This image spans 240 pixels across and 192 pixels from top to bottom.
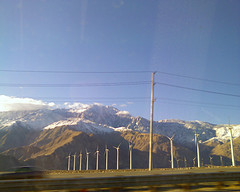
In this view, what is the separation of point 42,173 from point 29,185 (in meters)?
11.3

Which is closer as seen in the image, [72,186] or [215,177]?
[72,186]

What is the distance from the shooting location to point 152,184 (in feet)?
39.0

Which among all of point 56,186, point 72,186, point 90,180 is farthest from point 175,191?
point 56,186

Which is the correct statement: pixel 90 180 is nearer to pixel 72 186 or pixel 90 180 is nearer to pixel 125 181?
pixel 72 186

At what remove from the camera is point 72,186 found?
11172 mm

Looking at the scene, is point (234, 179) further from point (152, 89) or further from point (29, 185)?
point (152, 89)

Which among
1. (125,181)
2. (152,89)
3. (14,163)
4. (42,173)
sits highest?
(152,89)

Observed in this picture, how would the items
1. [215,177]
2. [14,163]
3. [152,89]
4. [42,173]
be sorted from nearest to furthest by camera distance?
1. [215,177]
2. [42,173]
3. [152,89]
4. [14,163]

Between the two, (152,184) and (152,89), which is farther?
(152,89)

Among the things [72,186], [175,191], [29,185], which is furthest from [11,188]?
[175,191]

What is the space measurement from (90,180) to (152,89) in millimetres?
25959

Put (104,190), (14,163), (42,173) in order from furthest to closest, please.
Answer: (14,163) < (42,173) < (104,190)

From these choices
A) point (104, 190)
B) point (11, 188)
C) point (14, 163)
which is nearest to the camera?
point (11, 188)

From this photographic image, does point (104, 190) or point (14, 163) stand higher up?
point (104, 190)
